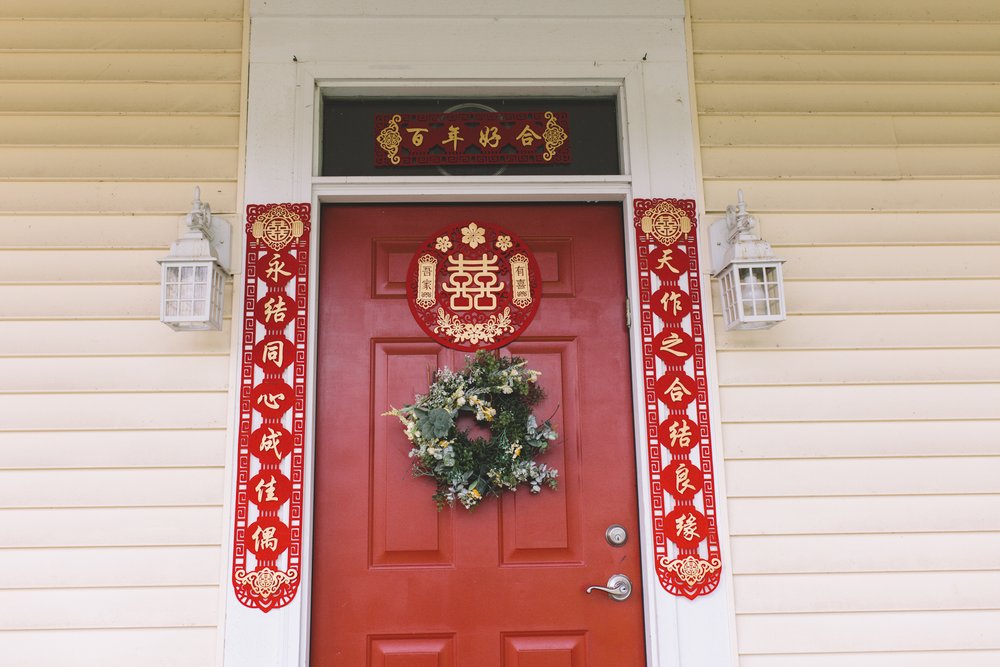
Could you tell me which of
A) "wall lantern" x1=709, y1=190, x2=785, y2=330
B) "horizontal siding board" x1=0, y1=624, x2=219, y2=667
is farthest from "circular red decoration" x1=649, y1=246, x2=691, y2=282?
"horizontal siding board" x1=0, y1=624, x2=219, y2=667

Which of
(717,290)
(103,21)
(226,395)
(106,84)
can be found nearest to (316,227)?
(226,395)

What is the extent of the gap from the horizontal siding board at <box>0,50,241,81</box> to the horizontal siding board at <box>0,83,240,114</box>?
2cm

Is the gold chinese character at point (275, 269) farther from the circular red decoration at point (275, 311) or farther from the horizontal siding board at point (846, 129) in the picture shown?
the horizontal siding board at point (846, 129)

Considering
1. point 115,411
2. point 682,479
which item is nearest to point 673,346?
point 682,479

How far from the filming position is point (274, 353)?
2.08 m

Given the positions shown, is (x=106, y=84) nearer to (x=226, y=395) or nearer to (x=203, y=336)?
(x=203, y=336)

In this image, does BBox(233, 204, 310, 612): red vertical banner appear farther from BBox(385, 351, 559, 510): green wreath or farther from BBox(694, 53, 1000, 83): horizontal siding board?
BBox(694, 53, 1000, 83): horizontal siding board

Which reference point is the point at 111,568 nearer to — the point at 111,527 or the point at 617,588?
the point at 111,527

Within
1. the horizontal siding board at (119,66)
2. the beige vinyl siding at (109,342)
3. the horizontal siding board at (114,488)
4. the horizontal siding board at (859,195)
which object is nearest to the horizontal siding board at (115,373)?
the beige vinyl siding at (109,342)

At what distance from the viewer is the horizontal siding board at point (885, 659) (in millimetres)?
2012

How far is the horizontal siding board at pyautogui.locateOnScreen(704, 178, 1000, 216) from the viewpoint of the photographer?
2238 millimetres

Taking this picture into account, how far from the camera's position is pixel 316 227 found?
2195 millimetres

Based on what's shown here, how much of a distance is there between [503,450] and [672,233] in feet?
2.75

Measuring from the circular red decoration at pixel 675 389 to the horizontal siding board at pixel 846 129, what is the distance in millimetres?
763
